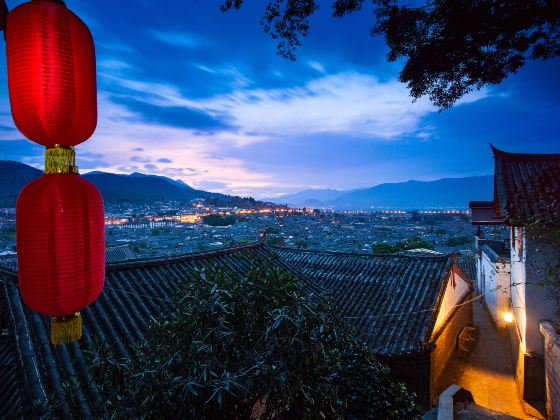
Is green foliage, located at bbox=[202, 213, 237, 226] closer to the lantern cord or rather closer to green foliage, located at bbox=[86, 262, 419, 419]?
green foliage, located at bbox=[86, 262, 419, 419]

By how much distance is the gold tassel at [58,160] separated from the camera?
308 cm

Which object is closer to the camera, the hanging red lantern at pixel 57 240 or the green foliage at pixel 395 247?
the hanging red lantern at pixel 57 240

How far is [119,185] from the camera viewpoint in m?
93.4

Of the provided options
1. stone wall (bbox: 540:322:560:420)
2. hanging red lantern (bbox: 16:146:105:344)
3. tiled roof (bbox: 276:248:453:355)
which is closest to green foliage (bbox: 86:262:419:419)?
hanging red lantern (bbox: 16:146:105:344)

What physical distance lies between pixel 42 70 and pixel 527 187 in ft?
37.9

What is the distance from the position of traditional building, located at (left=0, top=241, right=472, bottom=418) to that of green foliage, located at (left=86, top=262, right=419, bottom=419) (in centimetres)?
62


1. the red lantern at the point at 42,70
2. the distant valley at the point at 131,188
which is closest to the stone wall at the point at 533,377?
the red lantern at the point at 42,70

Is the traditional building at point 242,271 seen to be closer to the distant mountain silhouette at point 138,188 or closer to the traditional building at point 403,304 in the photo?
the traditional building at point 403,304

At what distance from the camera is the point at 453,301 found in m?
13.6

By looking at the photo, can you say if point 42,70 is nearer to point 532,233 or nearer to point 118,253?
point 532,233

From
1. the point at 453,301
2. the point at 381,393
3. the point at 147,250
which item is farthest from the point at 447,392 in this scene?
the point at 147,250

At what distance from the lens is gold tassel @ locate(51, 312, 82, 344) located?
3211 mm

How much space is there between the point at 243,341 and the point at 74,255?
2.03 m

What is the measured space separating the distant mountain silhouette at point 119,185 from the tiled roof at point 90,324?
47.2 meters
